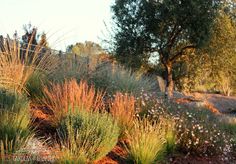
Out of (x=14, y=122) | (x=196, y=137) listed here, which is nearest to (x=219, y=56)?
(x=196, y=137)

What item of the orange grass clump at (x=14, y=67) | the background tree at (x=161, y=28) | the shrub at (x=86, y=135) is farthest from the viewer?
the background tree at (x=161, y=28)

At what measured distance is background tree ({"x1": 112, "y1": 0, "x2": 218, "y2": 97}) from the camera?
19.6m

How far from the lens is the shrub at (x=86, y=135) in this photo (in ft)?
18.9

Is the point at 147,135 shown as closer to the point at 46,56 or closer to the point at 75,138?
the point at 75,138

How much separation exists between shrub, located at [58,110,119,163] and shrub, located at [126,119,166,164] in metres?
0.37

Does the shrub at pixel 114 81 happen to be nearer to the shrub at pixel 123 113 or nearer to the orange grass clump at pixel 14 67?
the orange grass clump at pixel 14 67

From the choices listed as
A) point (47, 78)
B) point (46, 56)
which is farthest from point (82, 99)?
point (46, 56)

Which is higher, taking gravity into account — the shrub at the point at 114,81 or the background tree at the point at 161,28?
the background tree at the point at 161,28

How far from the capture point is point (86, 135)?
20.1 feet

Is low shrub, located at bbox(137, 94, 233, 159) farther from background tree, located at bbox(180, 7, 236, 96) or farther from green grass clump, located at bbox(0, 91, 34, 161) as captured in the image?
background tree, located at bbox(180, 7, 236, 96)

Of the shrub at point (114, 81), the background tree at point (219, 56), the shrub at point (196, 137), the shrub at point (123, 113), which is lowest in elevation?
the shrub at point (196, 137)

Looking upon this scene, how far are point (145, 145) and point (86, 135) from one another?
3.87 feet

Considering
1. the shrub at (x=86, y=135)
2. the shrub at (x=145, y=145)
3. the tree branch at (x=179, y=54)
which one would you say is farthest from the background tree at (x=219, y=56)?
the shrub at (x=86, y=135)

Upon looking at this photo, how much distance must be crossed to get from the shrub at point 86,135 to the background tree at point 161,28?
42.9 ft
